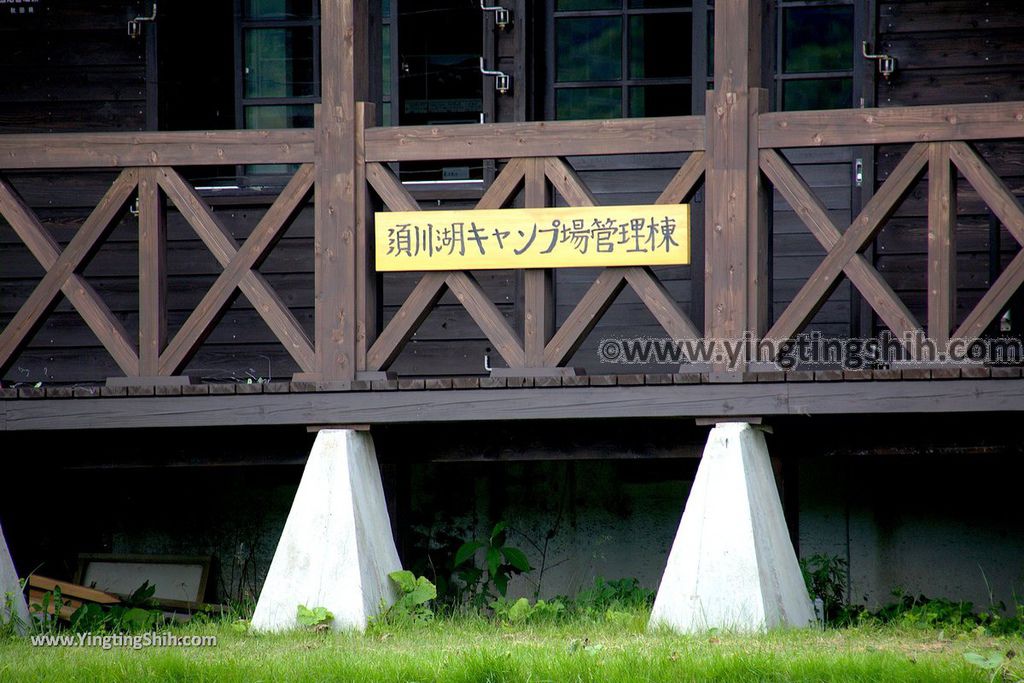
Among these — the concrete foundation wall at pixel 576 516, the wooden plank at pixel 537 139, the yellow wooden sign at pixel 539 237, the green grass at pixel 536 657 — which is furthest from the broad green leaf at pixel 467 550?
the wooden plank at pixel 537 139

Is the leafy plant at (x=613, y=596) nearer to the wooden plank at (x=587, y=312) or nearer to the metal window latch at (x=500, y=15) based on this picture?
the wooden plank at (x=587, y=312)

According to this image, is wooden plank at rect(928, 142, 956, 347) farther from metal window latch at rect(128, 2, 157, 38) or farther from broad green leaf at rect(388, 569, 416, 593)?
metal window latch at rect(128, 2, 157, 38)

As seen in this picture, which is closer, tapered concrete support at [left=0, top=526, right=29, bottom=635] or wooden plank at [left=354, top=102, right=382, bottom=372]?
tapered concrete support at [left=0, top=526, right=29, bottom=635]

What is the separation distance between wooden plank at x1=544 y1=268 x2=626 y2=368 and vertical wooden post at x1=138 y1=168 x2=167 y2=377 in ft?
7.06

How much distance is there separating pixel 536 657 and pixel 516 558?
99.2 inches

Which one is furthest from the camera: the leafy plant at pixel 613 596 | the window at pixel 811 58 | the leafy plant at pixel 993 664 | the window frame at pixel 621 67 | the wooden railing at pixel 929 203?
the window frame at pixel 621 67

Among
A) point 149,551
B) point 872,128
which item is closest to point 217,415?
point 149,551

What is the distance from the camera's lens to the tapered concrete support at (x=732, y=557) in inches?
247

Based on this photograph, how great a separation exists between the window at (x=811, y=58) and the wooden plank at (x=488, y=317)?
9.69 feet

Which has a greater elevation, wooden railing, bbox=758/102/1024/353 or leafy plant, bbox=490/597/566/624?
wooden railing, bbox=758/102/1024/353

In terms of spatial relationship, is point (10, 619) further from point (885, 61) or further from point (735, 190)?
point (885, 61)

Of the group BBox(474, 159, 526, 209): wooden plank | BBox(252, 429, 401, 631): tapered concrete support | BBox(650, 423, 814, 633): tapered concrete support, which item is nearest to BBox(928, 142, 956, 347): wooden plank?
BBox(650, 423, 814, 633): tapered concrete support

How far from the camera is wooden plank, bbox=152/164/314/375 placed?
6883mm

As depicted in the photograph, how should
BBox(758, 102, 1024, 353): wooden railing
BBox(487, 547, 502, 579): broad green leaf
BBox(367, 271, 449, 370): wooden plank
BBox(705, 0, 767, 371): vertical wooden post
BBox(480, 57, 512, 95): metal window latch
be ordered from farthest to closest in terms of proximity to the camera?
BBox(480, 57, 512, 95): metal window latch < BBox(487, 547, 502, 579): broad green leaf < BBox(367, 271, 449, 370): wooden plank < BBox(705, 0, 767, 371): vertical wooden post < BBox(758, 102, 1024, 353): wooden railing
